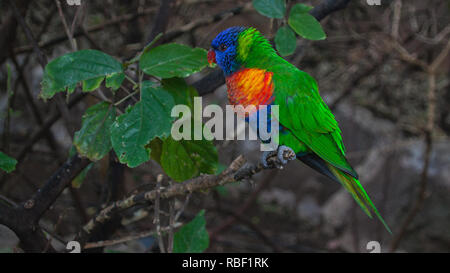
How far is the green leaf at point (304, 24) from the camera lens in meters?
A: 0.94

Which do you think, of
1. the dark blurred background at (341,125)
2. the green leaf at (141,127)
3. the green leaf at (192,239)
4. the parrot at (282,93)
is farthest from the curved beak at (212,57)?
the dark blurred background at (341,125)

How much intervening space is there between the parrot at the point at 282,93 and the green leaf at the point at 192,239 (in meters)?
0.28

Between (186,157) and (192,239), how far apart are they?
0.22 meters

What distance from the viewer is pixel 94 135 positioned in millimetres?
855

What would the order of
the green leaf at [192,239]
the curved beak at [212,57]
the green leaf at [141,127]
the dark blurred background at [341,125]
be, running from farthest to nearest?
the dark blurred background at [341,125] → the green leaf at [192,239] → the curved beak at [212,57] → the green leaf at [141,127]

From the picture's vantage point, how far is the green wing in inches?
37.6

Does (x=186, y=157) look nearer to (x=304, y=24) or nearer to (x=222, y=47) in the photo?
(x=222, y=47)

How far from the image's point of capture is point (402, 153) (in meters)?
2.70

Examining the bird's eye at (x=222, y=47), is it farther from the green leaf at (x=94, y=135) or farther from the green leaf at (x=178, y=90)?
the green leaf at (x=94, y=135)

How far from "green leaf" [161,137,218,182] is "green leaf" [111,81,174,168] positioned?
3.9 inches

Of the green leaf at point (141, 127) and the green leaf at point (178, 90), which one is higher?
the green leaf at point (178, 90)

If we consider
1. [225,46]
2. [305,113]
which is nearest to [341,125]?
[305,113]
